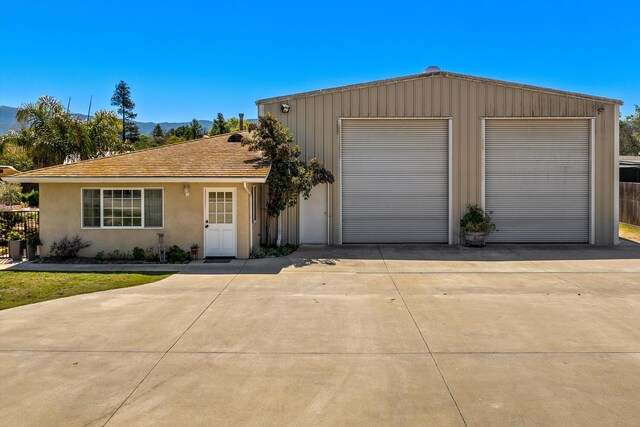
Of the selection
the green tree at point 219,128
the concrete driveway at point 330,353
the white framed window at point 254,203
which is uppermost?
the green tree at point 219,128

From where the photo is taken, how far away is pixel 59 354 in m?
5.95

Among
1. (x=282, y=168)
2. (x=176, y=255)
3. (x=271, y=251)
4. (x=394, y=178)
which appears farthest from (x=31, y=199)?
(x=394, y=178)

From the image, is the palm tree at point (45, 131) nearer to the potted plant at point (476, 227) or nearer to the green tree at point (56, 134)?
the green tree at point (56, 134)

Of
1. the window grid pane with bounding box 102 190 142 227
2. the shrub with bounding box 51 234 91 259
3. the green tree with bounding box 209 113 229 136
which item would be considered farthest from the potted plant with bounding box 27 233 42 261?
the green tree with bounding box 209 113 229 136

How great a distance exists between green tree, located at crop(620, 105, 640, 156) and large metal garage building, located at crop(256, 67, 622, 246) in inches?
1470

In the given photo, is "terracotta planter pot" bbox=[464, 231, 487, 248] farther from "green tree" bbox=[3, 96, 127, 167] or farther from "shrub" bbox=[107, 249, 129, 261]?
"green tree" bbox=[3, 96, 127, 167]

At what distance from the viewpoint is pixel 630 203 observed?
2092cm

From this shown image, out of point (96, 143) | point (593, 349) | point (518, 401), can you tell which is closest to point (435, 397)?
point (518, 401)

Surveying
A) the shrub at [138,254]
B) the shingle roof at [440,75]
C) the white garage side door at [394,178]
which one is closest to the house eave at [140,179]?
the shrub at [138,254]

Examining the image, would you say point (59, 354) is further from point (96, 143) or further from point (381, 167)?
point (96, 143)

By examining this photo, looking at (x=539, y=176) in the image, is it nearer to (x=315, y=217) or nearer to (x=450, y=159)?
(x=450, y=159)

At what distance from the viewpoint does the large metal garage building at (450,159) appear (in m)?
15.7

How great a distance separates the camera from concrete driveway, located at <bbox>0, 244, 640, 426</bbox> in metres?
4.49

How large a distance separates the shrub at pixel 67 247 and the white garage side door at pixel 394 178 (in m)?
7.84
